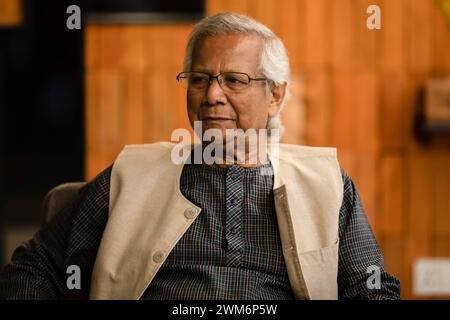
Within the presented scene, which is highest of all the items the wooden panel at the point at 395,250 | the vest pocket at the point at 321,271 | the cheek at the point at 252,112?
the cheek at the point at 252,112

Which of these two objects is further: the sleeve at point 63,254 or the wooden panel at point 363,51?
the wooden panel at point 363,51

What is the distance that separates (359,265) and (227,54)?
533mm

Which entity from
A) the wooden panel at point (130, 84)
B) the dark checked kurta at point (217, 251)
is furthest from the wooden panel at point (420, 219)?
the dark checked kurta at point (217, 251)

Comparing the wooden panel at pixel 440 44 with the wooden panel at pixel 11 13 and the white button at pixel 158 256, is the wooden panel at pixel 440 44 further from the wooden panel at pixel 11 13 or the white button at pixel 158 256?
the white button at pixel 158 256

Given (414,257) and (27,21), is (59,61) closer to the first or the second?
(27,21)

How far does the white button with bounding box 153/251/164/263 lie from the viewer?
138 centimetres

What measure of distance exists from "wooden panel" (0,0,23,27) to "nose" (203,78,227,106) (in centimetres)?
169

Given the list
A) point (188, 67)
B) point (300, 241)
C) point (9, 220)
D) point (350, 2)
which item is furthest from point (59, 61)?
point (300, 241)

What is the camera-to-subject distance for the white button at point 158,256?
1.38 metres

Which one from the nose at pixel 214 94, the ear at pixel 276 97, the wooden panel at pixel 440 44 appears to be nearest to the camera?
the nose at pixel 214 94

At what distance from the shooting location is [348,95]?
2.88m

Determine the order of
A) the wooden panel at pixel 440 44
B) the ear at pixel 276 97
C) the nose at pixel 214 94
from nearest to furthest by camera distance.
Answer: the nose at pixel 214 94, the ear at pixel 276 97, the wooden panel at pixel 440 44

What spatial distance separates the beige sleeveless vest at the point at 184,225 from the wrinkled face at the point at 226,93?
16 cm

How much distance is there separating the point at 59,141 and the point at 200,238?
152 centimetres
